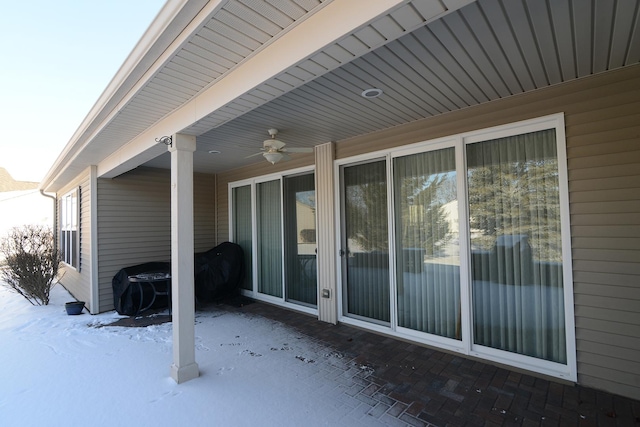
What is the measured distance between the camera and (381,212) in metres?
3.80

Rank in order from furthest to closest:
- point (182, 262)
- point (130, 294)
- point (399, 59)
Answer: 1. point (130, 294)
2. point (182, 262)
3. point (399, 59)

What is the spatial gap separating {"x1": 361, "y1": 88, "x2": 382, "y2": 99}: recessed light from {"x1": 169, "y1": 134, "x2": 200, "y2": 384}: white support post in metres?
1.70

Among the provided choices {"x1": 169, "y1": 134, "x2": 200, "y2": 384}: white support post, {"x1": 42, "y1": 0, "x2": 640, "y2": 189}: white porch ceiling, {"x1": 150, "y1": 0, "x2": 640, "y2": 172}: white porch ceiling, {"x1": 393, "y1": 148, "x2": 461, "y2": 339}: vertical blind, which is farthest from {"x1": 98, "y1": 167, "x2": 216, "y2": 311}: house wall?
{"x1": 393, "y1": 148, "x2": 461, "y2": 339}: vertical blind

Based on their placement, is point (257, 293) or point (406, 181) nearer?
point (406, 181)

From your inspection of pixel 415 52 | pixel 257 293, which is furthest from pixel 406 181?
pixel 257 293

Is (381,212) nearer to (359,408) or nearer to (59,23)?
(359,408)

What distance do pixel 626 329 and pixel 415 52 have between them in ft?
8.73

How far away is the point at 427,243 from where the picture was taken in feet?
11.1

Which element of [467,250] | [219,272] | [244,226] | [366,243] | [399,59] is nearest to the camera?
[399,59]

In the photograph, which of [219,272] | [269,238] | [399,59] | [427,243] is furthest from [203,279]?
[399,59]

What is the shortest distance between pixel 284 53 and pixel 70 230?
24.1 feet

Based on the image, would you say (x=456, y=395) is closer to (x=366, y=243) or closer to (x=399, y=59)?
(x=366, y=243)

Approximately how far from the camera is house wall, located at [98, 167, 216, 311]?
5.11 meters

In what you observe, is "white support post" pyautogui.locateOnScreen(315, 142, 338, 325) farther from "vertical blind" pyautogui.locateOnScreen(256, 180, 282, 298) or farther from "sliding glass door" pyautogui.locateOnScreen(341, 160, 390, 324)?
"vertical blind" pyautogui.locateOnScreen(256, 180, 282, 298)
